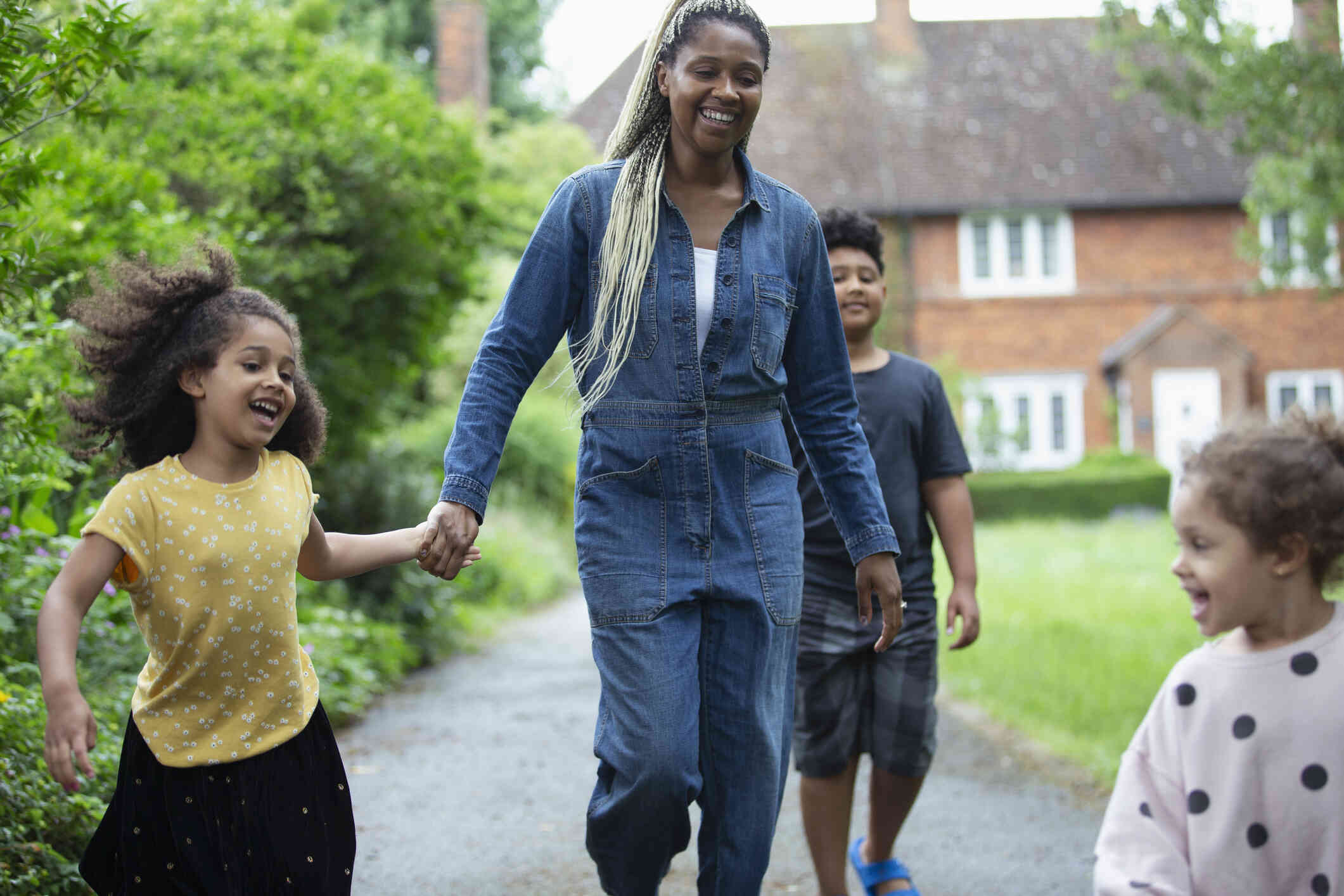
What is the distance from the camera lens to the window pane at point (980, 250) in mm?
27484

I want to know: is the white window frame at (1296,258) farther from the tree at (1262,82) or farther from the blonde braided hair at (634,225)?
the blonde braided hair at (634,225)

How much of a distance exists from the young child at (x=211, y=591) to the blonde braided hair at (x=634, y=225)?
22.5 inches

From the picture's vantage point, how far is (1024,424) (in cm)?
2703

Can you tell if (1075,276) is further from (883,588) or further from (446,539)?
(446,539)

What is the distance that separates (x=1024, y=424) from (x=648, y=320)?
982 inches

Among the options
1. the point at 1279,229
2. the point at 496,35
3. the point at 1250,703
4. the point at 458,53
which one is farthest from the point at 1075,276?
the point at 1250,703

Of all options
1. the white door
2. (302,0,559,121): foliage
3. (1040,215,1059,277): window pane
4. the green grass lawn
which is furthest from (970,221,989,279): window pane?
(302,0,559,121): foliage

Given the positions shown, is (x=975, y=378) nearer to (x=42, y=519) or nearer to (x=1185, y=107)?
(x=1185, y=107)

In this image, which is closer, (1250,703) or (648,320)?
(1250,703)

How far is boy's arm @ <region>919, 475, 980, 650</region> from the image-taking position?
4234mm

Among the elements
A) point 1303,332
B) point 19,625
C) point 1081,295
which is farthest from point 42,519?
point 1303,332

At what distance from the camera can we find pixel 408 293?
9.62 meters

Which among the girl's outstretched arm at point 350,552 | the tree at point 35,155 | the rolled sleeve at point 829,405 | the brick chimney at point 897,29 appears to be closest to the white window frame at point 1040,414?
the brick chimney at point 897,29

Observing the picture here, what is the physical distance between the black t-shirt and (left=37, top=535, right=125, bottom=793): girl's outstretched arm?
2143mm
